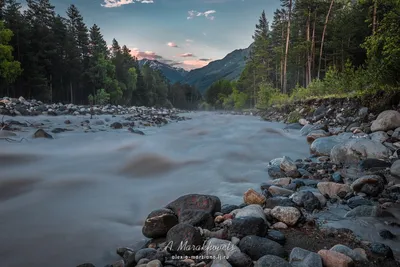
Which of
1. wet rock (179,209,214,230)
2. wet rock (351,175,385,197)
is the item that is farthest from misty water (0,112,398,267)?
wet rock (351,175,385,197)

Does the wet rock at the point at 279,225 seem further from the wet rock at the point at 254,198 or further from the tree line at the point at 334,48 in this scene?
the tree line at the point at 334,48

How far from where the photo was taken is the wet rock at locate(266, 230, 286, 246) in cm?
329

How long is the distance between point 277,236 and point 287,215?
545mm

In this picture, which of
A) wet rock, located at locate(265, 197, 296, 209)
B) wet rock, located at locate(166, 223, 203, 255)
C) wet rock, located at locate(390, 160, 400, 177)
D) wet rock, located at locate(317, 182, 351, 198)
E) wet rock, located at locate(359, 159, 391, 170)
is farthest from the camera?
wet rock, located at locate(359, 159, 391, 170)

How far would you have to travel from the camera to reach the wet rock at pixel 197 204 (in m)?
4.11

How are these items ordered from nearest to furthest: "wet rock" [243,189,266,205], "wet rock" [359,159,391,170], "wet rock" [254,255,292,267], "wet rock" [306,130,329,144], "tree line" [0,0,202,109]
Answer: "wet rock" [254,255,292,267]
"wet rock" [243,189,266,205]
"wet rock" [359,159,391,170]
"wet rock" [306,130,329,144]
"tree line" [0,0,202,109]

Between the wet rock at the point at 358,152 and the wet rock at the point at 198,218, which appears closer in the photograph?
the wet rock at the point at 198,218

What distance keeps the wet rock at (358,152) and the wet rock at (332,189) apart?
7.96 feet

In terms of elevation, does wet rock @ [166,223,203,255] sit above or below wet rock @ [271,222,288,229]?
above

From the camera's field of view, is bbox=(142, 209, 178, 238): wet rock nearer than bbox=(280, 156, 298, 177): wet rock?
Yes

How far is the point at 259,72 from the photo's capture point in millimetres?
51844

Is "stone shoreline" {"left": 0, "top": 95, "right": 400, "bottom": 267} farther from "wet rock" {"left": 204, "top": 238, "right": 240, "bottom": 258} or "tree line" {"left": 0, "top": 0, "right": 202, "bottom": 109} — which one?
"tree line" {"left": 0, "top": 0, "right": 202, "bottom": 109}

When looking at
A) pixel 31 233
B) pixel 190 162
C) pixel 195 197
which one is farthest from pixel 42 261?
pixel 190 162

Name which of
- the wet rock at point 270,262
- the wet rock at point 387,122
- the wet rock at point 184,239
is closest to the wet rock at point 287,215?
the wet rock at point 270,262
